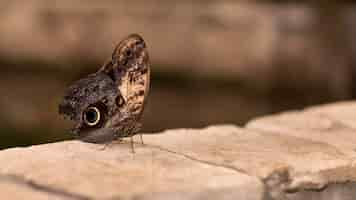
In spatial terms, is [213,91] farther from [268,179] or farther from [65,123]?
[268,179]

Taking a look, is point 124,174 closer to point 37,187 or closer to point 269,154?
point 37,187

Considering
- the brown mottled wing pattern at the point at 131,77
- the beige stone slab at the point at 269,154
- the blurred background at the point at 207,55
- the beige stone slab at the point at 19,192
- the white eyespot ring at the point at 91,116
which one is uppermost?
the brown mottled wing pattern at the point at 131,77

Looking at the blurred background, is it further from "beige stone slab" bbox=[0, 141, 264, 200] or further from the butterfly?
"beige stone slab" bbox=[0, 141, 264, 200]

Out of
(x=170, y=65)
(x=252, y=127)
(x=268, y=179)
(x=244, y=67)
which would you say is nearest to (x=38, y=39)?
(x=170, y=65)

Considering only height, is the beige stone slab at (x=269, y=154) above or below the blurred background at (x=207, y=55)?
above

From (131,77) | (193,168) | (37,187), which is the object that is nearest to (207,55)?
(131,77)

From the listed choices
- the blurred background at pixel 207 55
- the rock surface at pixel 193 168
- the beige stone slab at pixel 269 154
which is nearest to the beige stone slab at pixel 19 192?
the rock surface at pixel 193 168

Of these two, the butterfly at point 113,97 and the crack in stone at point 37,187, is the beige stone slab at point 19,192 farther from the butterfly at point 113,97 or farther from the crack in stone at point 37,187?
the butterfly at point 113,97
